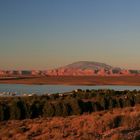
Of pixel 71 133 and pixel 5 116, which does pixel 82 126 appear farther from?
pixel 5 116

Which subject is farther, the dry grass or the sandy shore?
the sandy shore

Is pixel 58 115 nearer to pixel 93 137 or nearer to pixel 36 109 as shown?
pixel 36 109

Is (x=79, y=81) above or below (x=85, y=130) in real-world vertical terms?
above

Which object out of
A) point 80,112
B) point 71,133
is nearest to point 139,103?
point 80,112

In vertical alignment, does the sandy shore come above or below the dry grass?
above

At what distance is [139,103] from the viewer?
34500 millimetres

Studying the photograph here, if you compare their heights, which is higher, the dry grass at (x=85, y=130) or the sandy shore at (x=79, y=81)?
the sandy shore at (x=79, y=81)

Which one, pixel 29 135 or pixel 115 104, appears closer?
pixel 29 135

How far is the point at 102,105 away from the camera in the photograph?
29.7 metres

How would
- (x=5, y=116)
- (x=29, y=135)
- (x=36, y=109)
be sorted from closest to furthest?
(x=29, y=135)
(x=5, y=116)
(x=36, y=109)

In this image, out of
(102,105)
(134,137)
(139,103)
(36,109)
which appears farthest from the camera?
(139,103)

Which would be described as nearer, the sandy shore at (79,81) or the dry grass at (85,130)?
the dry grass at (85,130)

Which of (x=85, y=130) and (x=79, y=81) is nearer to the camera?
(x=85, y=130)

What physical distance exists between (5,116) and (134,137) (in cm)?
1095
